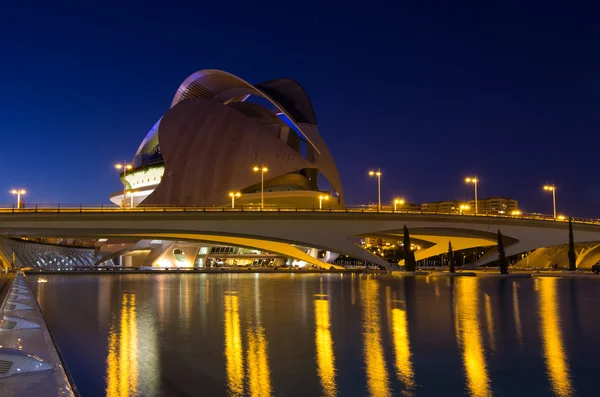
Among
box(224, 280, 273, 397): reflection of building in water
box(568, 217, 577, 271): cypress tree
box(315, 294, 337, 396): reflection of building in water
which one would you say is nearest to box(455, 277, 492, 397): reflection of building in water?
box(315, 294, 337, 396): reflection of building in water

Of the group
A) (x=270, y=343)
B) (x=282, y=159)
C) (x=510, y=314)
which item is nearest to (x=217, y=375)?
(x=270, y=343)

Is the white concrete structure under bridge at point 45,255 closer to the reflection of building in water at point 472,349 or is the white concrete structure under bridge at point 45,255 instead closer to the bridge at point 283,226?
the bridge at point 283,226

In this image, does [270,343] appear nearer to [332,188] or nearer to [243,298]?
[243,298]

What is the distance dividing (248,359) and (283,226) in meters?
36.3

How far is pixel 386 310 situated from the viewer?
54.6 ft

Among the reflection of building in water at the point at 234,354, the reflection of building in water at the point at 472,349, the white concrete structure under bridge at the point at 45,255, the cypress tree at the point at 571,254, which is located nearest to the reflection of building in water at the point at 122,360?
the reflection of building in water at the point at 234,354

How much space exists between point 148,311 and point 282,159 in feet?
148

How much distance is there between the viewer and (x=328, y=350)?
9.60m

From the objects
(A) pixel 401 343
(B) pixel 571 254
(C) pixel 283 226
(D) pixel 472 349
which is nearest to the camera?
(D) pixel 472 349

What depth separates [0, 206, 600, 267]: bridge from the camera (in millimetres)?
41906

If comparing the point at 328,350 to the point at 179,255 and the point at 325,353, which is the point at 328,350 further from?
the point at 179,255

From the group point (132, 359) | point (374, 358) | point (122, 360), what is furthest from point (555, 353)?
point (122, 360)

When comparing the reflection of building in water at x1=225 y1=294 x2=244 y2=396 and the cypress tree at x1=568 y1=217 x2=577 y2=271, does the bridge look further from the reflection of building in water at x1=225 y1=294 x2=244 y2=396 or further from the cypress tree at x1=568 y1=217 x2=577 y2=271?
the reflection of building in water at x1=225 y1=294 x2=244 y2=396

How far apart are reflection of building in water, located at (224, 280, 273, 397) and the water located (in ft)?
0.06
